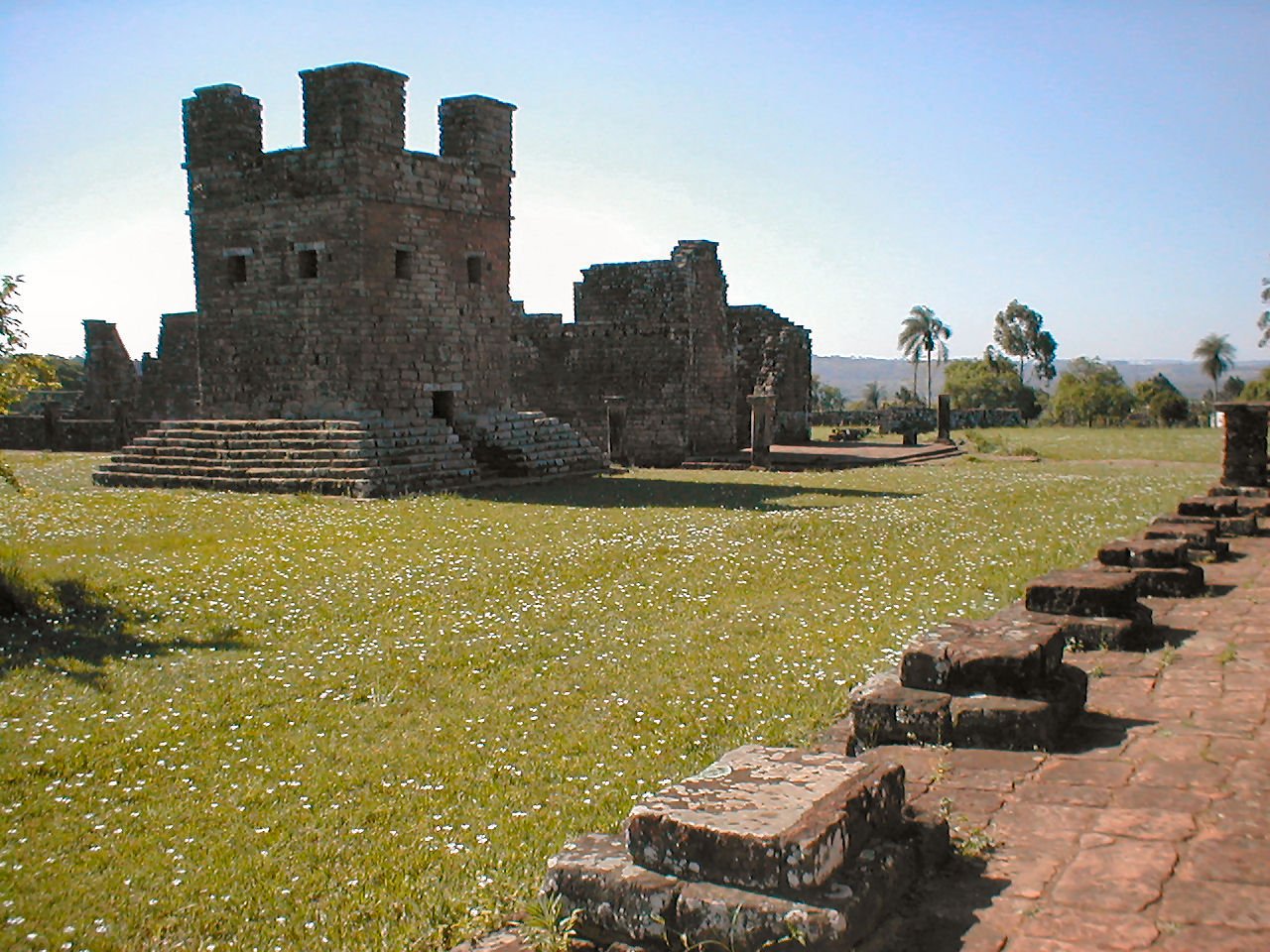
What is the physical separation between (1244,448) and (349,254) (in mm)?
13967

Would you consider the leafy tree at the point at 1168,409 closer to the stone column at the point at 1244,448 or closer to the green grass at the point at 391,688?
the stone column at the point at 1244,448

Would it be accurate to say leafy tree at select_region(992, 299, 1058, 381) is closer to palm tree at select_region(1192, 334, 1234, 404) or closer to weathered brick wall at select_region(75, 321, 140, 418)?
palm tree at select_region(1192, 334, 1234, 404)

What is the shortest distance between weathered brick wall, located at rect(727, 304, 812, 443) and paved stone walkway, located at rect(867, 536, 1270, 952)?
29446 mm

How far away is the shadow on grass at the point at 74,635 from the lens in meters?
7.14

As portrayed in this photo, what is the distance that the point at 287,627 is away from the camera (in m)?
A: 8.11

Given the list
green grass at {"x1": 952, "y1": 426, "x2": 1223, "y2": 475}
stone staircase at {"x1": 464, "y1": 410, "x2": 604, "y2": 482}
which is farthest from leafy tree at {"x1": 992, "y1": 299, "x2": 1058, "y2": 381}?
stone staircase at {"x1": 464, "y1": 410, "x2": 604, "y2": 482}

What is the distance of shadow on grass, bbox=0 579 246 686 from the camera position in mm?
7145

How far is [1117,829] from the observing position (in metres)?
3.94

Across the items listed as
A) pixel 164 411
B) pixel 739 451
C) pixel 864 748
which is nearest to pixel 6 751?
pixel 864 748

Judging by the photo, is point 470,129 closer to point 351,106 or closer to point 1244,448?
point 351,106

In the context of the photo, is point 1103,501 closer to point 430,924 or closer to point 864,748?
point 864,748

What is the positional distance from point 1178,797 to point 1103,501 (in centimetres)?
1374

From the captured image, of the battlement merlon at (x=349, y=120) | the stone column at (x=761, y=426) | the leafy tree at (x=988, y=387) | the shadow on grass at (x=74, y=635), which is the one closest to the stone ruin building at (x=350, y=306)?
the battlement merlon at (x=349, y=120)

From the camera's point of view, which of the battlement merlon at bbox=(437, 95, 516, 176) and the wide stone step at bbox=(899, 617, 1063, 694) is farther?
the battlement merlon at bbox=(437, 95, 516, 176)
